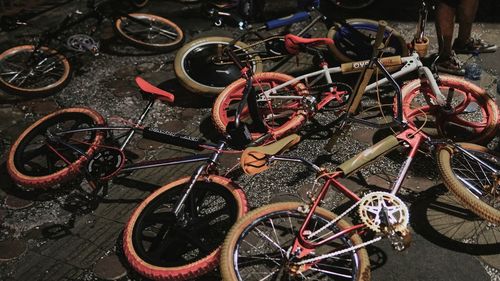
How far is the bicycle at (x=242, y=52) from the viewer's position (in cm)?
630

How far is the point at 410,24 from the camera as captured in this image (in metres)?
7.97

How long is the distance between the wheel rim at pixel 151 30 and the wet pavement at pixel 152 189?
1.07 metres

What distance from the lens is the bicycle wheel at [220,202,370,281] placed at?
3.57 meters

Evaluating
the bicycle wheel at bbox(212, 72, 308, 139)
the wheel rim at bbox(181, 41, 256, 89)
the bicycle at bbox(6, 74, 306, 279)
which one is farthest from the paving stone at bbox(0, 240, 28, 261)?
the wheel rim at bbox(181, 41, 256, 89)

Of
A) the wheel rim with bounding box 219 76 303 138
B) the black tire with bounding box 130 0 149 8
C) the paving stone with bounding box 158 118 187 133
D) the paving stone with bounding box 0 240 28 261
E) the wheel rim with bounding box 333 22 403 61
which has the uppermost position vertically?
the wheel rim with bounding box 333 22 403 61

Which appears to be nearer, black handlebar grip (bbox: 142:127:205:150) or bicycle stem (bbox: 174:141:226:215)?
bicycle stem (bbox: 174:141:226:215)

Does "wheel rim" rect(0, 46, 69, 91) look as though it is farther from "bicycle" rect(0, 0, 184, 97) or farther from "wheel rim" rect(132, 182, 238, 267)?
"wheel rim" rect(132, 182, 238, 267)

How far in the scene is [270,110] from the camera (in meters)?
5.62

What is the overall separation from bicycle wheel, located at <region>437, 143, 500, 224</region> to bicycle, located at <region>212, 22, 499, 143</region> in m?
0.81

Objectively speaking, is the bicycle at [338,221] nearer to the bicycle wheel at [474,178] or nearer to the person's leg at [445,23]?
the bicycle wheel at [474,178]

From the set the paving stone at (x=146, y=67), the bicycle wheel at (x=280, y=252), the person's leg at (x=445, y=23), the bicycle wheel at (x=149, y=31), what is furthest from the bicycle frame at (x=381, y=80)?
the bicycle wheel at (x=149, y=31)

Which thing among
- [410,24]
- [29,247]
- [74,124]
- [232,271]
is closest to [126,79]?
[74,124]

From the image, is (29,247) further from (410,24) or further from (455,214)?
(410,24)

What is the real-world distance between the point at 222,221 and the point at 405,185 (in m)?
2.18
